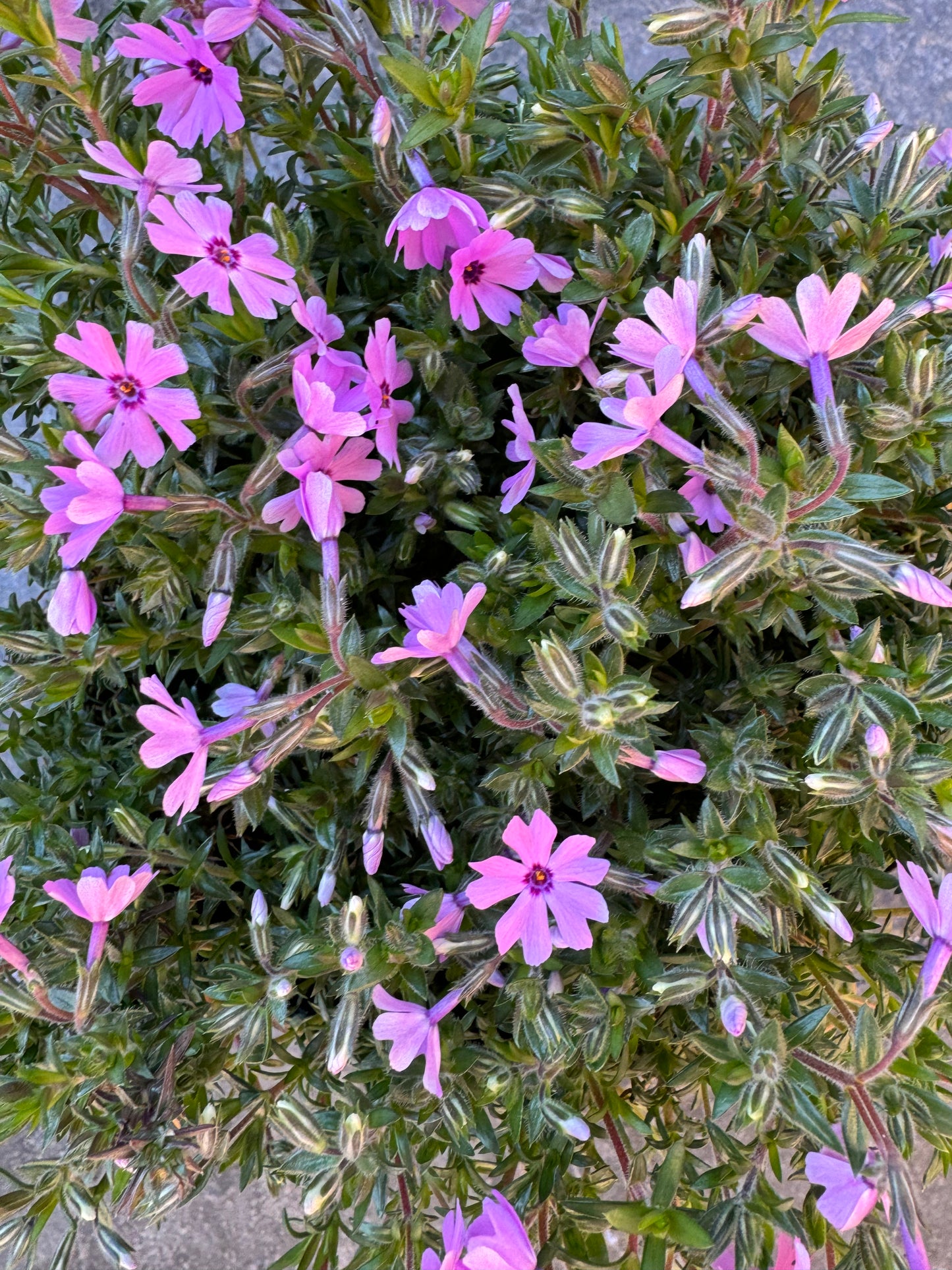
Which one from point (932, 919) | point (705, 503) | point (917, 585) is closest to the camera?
point (917, 585)

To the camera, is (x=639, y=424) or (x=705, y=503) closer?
(x=639, y=424)

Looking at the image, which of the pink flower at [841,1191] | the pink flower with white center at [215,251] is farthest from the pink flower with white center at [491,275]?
the pink flower at [841,1191]

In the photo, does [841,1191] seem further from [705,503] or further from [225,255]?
[225,255]

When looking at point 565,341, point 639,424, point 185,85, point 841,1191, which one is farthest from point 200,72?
point 841,1191

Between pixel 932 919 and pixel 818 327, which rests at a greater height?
pixel 818 327

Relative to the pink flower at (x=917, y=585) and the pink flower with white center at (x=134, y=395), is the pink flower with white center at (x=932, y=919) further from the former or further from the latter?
the pink flower with white center at (x=134, y=395)

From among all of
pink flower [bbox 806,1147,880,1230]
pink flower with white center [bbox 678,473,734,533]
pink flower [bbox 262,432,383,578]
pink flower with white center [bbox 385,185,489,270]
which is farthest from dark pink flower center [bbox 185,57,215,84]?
pink flower [bbox 806,1147,880,1230]

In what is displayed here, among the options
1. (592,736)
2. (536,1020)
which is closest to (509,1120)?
(536,1020)

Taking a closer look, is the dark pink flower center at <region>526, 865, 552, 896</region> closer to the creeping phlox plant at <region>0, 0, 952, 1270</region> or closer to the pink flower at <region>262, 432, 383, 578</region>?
the creeping phlox plant at <region>0, 0, 952, 1270</region>
